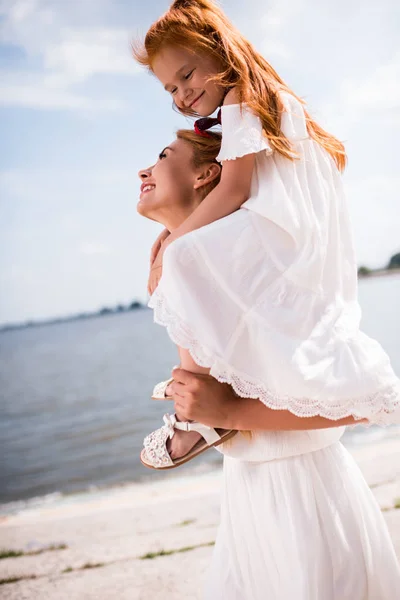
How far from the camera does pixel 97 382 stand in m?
22.8

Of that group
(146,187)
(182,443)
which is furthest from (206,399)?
(146,187)

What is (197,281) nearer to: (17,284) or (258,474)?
(258,474)

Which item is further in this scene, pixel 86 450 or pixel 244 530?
pixel 86 450

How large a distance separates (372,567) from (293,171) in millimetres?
1117

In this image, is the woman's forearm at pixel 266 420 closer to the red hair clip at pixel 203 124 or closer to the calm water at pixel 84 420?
the red hair clip at pixel 203 124

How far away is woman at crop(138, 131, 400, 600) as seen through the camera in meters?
1.61

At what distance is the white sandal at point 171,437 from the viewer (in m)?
1.72

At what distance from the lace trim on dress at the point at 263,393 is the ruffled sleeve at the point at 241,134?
423 mm

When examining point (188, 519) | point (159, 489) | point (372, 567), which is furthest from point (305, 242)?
point (159, 489)

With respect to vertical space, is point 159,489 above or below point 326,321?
below

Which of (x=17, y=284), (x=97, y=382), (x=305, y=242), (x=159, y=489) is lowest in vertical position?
(x=17, y=284)

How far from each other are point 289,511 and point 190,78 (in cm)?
131

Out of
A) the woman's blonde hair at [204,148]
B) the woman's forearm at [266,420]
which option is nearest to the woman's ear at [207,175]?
the woman's blonde hair at [204,148]

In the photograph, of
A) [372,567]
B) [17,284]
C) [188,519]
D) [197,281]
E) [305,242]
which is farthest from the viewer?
[17,284]
